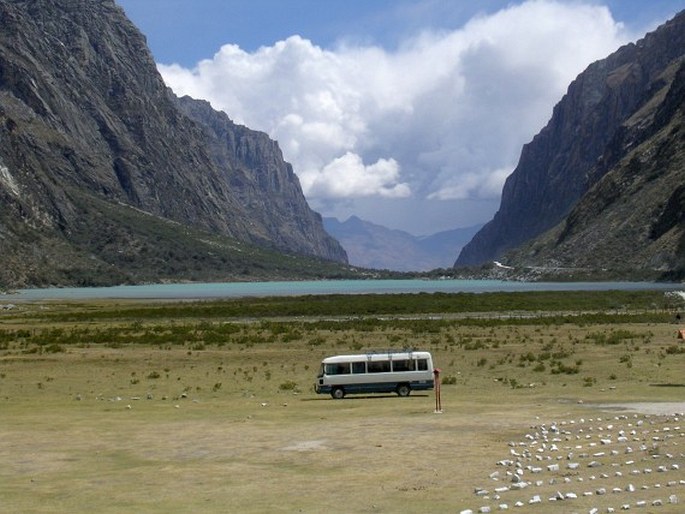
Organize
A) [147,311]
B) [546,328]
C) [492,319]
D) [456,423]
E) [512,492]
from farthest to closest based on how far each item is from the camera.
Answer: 1. [147,311]
2. [492,319]
3. [546,328]
4. [456,423]
5. [512,492]

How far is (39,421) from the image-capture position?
31.2 metres

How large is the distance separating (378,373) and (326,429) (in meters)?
10.4

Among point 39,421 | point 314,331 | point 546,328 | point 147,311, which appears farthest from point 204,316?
point 39,421

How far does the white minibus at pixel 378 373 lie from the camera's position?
38.5 metres

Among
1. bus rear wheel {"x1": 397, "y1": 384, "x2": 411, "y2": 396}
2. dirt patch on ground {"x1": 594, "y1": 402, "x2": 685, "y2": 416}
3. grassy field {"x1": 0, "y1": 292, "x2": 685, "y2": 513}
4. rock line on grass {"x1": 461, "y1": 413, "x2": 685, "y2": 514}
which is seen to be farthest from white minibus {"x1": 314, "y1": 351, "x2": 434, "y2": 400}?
rock line on grass {"x1": 461, "y1": 413, "x2": 685, "y2": 514}

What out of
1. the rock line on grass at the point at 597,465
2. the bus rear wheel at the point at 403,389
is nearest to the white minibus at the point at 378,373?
the bus rear wheel at the point at 403,389

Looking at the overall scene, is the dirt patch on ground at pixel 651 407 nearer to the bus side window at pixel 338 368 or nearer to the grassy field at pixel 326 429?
the grassy field at pixel 326 429

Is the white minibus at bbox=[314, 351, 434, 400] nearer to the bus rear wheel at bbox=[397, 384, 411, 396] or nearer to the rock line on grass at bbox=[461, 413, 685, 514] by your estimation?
the bus rear wheel at bbox=[397, 384, 411, 396]

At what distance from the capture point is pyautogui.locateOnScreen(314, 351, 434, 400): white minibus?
38.5m

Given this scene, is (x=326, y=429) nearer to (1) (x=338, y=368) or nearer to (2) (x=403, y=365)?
(1) (x=338, y=368)

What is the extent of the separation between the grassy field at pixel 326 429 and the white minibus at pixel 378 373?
2.16 feet

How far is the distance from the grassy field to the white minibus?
66 cm

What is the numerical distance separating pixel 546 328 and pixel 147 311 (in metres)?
61.5

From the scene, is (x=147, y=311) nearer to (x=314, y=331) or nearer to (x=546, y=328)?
(x=314, y=331)
